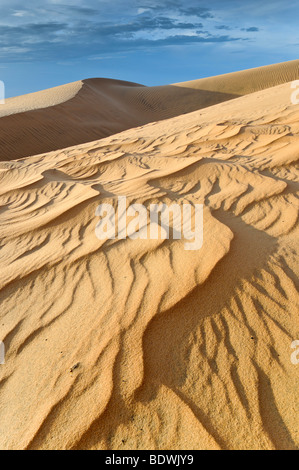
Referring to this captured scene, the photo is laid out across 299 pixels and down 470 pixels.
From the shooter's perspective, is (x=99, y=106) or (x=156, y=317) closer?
(x=156, y=317)

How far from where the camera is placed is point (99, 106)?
16922mm

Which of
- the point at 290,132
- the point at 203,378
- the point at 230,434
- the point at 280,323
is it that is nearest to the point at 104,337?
the point at 203,378

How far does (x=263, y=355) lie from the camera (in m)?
1.85

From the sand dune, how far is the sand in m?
8.76

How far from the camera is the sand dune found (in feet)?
39.5

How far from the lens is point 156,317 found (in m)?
2.04

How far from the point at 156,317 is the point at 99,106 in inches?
649

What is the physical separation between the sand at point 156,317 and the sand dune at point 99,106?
28.7ft

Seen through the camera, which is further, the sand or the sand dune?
the sand dune

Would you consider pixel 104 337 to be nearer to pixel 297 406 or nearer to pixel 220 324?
pixel 220 324

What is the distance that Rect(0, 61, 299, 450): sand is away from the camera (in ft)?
5.24

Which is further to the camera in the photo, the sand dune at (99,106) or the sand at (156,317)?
the sand dune at (99,106)

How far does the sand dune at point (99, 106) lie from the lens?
39.5 feet

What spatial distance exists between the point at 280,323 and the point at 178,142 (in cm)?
426
